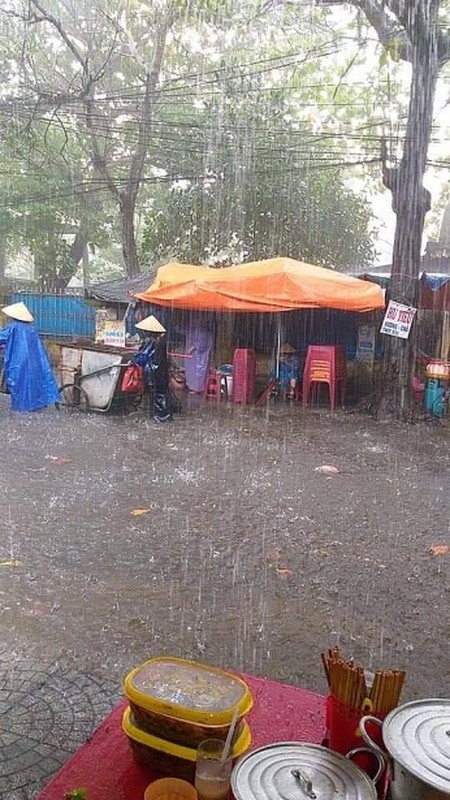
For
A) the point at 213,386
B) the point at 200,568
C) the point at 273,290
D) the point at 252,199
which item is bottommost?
the point at 213,386

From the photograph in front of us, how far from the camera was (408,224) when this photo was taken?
9914mm

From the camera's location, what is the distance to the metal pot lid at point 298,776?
4.06ft

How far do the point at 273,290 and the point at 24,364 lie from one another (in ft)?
12.7

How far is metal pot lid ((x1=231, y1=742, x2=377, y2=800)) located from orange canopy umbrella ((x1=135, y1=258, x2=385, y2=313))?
29.8 feet

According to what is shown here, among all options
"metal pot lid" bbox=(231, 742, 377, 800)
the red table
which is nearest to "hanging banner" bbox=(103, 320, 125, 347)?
the red table

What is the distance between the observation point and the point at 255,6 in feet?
25.2

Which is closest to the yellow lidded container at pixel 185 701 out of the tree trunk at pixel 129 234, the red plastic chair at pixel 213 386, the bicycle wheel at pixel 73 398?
the bicycle wheel at pixel 73 398

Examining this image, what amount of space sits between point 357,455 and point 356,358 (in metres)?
4.49

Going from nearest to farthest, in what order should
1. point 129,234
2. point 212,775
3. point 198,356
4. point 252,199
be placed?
1. point 212,775
2. point 198,356
3. point 252,199
4. point 129,234

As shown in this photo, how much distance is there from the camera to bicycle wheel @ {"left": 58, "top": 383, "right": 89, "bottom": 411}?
32.8 ft

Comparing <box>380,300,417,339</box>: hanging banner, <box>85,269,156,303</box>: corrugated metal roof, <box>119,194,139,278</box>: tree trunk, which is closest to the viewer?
<box>380,300,417,339</box>: hanging banner

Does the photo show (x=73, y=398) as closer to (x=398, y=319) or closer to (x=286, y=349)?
(x=286, y=349)

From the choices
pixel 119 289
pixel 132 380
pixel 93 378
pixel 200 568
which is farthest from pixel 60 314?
pixel 200 568

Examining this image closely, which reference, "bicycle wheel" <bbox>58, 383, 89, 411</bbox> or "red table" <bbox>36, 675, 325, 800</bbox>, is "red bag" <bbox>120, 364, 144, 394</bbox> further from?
"red table" <bbox>36, 675, 325, 800</bbox>
